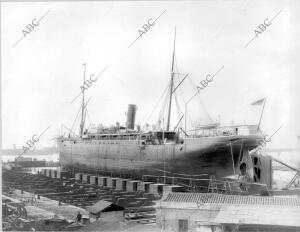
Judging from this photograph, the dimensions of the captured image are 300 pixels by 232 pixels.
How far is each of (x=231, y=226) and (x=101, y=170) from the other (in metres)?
20.7

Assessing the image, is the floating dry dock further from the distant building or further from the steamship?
the steamship

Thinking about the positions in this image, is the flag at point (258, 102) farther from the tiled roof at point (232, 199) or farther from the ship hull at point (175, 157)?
the tiled roof at point (232, 199)

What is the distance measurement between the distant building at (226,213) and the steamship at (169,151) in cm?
714

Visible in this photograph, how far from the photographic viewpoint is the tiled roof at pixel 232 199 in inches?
510

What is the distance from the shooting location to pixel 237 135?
2189 cm

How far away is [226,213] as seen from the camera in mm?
12578

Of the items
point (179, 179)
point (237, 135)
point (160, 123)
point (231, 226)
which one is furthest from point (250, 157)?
point (231, 226)

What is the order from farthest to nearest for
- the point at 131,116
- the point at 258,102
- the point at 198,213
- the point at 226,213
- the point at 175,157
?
the point at 131,116 → the point at 175,157 → the point at 258,102 → the point at 198,213 → the point at 226,213

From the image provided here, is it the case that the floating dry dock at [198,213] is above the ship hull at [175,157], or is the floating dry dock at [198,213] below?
below

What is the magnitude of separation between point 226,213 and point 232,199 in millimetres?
1085

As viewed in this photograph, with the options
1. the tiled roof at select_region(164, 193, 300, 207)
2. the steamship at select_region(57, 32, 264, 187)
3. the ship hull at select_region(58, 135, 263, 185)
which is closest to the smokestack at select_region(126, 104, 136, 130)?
the steamship at select_region(57, 32, 264, 187)

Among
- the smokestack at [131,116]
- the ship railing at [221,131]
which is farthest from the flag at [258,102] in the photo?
the smokestack at [131,116]

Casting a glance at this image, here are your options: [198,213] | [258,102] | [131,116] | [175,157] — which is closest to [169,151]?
[175,157]

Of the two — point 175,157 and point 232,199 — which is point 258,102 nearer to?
point 175,157
